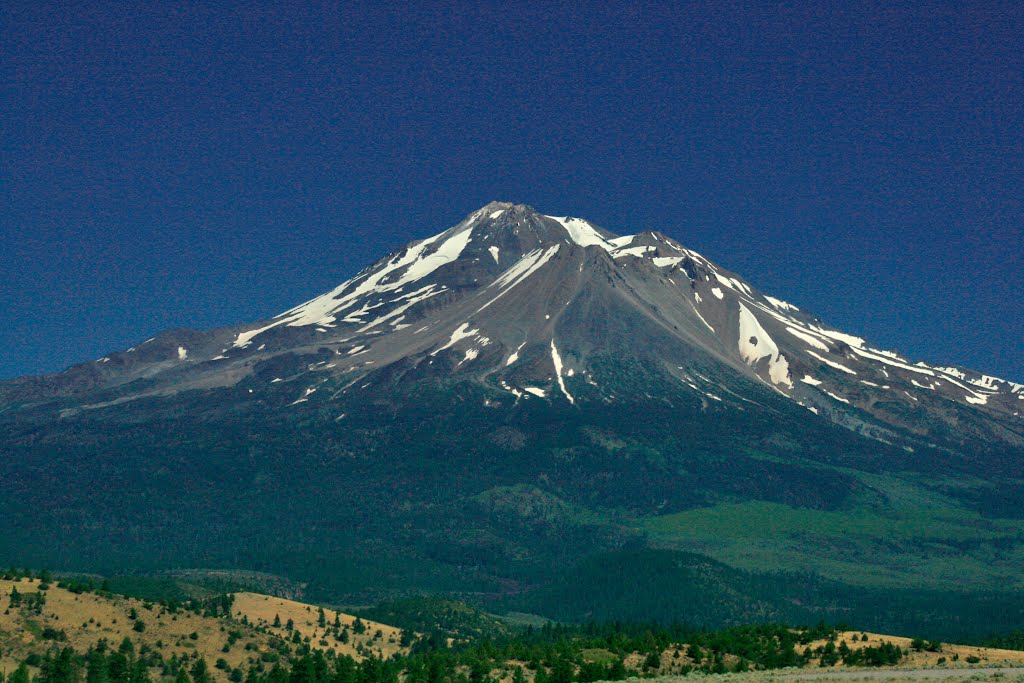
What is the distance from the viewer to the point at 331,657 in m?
143

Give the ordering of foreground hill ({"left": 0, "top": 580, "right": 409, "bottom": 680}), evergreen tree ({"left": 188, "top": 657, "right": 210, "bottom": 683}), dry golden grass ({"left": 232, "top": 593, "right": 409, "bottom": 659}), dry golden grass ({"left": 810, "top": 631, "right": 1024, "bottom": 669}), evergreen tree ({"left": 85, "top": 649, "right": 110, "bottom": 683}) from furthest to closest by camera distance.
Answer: dry golden grass ({"left": 232, "top": 593, "right": 409, "bottom": 659}) → foreground hill ({"left": 0, "top": 580, "right": 409, "bottom": 680}) → evergreen tree ({"left": 188, "top": 657, "right": 210, "bottom": 683}) → evergreen tree ({"left": 85, "top": 649, "right": 110, "bottom": 683}) → dry golden grass ({"left": 810, "top": 631, "right": 1024, "bottom": 669})

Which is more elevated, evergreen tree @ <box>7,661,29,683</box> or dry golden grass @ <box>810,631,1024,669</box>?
evergreen tree @ <box>7,661,29,683</box>

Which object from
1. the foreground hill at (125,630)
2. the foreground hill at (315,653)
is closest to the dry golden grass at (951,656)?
the foreground hill at (315,653)

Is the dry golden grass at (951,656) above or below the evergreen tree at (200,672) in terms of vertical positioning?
below

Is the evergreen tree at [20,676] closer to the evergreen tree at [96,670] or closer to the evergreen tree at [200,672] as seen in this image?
the evergreen tree at [96,670]

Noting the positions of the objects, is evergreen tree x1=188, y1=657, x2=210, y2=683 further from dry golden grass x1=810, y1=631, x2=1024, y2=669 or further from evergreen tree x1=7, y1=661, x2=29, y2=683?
dry golden grass x1=810, y1=631, x2=1024, y2=669

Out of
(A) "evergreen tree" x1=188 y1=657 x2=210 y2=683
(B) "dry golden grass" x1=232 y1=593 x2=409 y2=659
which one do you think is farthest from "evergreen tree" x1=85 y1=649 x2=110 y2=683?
(B) "dry golden grass" x1=232 y1=593 x2=409 y2=659

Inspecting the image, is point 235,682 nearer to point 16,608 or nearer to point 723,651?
point 16,608

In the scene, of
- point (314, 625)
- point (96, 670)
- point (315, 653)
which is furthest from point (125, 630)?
point (314, 625)

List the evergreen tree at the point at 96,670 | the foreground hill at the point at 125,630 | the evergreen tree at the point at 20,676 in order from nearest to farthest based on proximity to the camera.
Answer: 1. the evergreen tree at the point at 20,676
2. the evergreen tree at the point at 96,670
3. the foreground hill at the point at 125,630

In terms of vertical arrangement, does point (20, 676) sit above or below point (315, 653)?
above

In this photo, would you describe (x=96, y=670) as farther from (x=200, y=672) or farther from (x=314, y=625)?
(x=314, y=625)

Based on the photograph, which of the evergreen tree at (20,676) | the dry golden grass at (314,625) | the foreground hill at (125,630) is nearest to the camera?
the evergreen tree at (20,676)

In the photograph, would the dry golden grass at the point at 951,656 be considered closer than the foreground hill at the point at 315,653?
Yes
